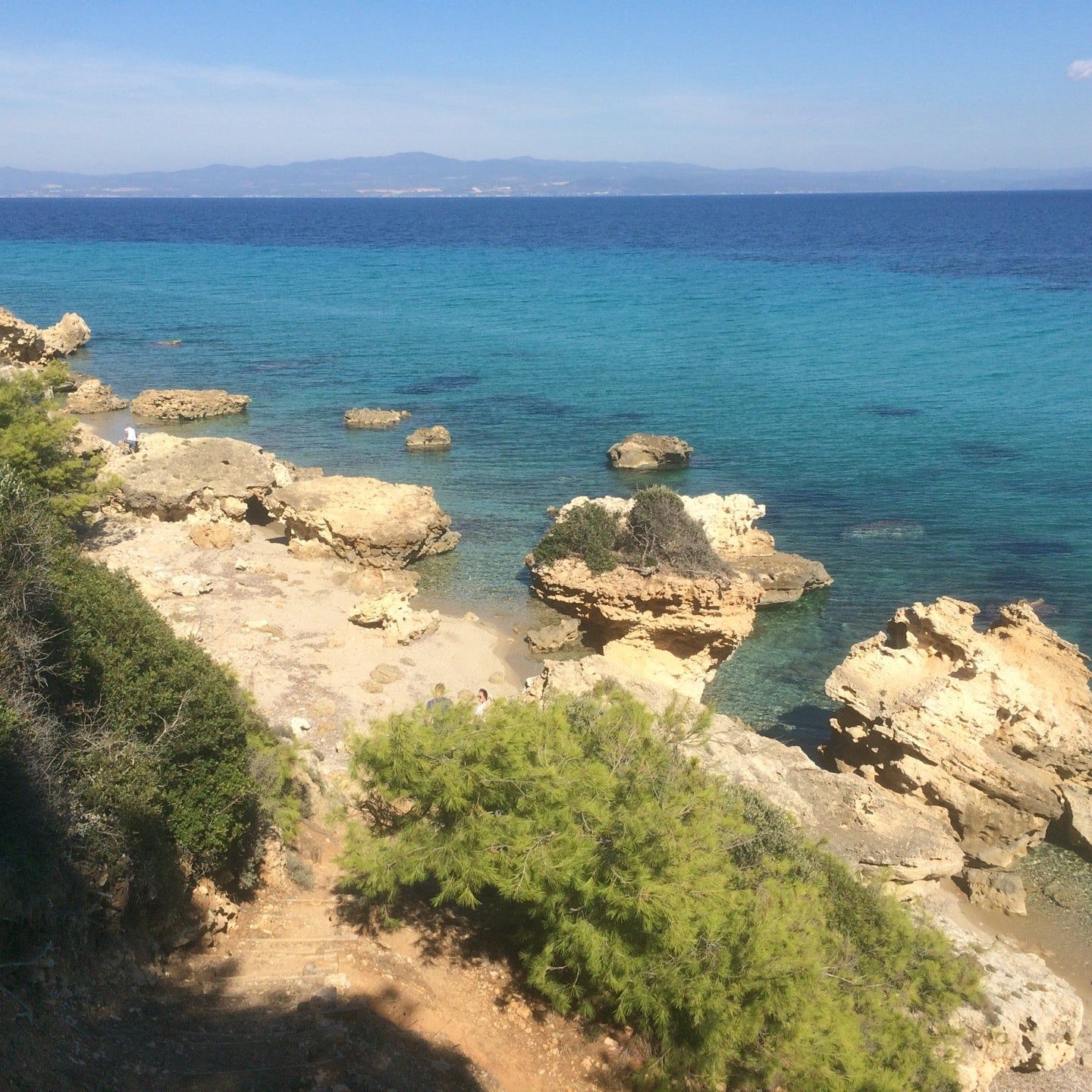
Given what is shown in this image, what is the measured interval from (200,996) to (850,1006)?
5483mm

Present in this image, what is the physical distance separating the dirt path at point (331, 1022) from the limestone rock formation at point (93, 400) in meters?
36.5

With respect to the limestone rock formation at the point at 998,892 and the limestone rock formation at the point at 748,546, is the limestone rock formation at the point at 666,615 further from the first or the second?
the limestone rock formation at the point at 998,892

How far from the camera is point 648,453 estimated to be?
117ft

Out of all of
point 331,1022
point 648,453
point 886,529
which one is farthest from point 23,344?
point 331,1022

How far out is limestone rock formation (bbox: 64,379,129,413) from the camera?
4105cm

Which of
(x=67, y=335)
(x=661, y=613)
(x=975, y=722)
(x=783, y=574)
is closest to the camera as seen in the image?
(x=975, y=722)

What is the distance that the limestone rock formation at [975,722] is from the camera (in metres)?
15.1

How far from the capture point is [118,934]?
312 inches

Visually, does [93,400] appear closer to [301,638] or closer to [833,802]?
[301,638]


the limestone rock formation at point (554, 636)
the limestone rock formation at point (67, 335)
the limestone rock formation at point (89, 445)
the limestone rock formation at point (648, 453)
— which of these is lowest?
the limestone rock formation at point (554, 636)

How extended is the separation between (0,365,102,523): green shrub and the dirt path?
43.1 feet

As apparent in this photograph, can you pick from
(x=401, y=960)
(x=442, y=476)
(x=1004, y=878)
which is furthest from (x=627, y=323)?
(x=401, y=960)

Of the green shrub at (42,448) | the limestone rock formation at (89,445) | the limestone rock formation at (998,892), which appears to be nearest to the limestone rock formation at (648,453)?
the limestone rock formation at (89,445)

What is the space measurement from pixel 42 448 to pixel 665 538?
Answer: 13.6m
